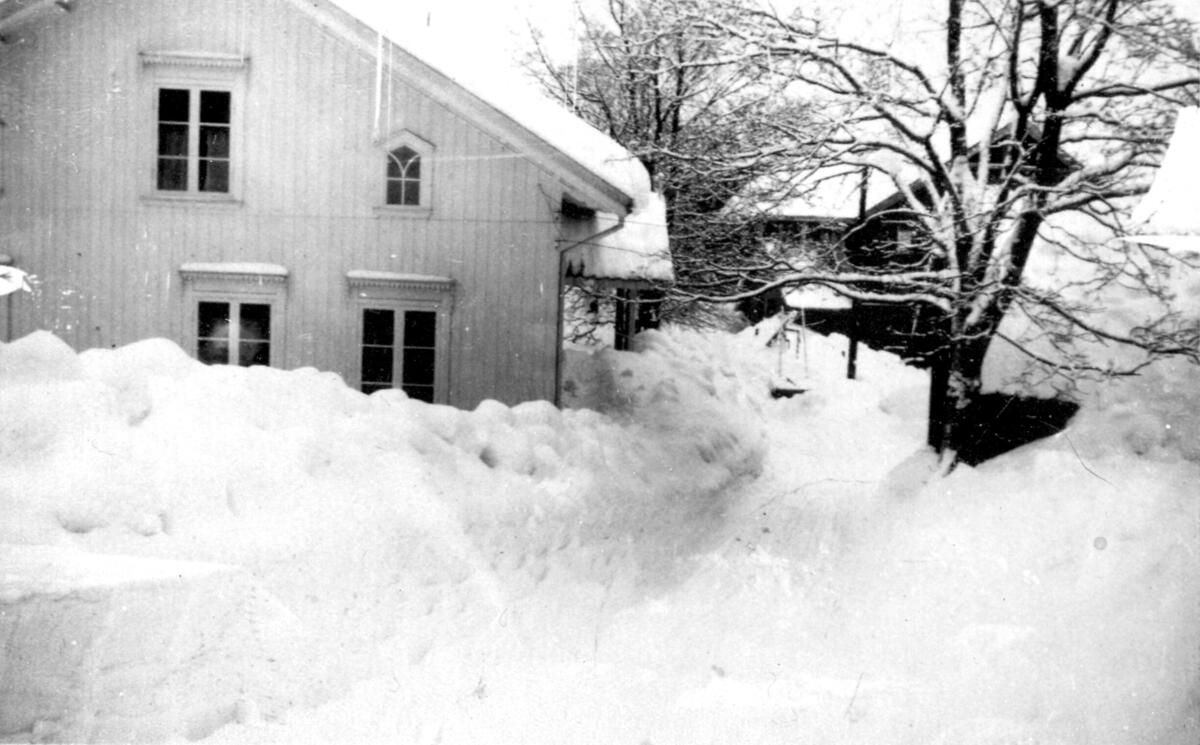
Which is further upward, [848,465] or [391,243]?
[391,243]

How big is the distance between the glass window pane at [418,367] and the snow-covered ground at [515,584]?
10.9 inches

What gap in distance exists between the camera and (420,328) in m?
4.87

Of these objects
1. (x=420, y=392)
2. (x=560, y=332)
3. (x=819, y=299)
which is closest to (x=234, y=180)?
(x=420, y=392)

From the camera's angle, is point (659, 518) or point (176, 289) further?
point (659, 518)

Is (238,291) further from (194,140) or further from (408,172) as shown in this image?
(408,172)

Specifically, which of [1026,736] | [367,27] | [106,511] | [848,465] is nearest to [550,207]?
[367,27]

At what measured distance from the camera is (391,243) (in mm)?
4668

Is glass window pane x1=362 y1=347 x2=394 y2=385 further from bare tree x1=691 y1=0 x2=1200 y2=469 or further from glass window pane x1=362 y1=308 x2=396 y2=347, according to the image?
bare tree x1=691 y1=0 x2=1200 y2=469

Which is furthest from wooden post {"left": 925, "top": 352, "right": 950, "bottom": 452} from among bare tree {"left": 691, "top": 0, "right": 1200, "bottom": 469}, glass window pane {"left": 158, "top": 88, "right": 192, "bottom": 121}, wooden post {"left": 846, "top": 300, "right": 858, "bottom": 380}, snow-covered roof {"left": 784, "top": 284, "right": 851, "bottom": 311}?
glass window pane {"left": 158, "top": 88, "right": 192, "bottom": 121}

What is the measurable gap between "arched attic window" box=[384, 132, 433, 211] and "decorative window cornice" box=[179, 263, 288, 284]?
2.20 ft

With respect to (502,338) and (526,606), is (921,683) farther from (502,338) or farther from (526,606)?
(502,338)

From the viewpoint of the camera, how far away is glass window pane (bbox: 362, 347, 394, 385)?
4688mm

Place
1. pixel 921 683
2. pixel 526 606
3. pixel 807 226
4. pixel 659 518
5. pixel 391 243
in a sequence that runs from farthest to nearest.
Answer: pixel 807 226 < pixel 659 518 < pixel 391 243 < pixel 526 606 < pixel 921 683

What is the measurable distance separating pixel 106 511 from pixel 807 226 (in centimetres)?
410
